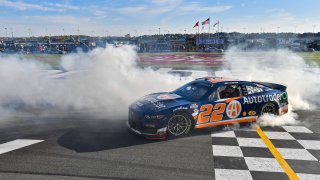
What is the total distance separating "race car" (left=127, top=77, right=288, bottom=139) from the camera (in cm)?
589

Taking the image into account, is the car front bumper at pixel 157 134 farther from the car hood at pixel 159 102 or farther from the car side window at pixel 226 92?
the car side window at pixel 226 92

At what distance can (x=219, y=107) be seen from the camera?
646 centimetres

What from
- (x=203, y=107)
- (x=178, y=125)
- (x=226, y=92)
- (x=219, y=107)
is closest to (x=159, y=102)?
(x=178, y=125)

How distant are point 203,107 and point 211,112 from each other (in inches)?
9.8

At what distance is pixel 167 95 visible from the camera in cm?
682

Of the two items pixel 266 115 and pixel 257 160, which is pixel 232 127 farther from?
pixel 257 160

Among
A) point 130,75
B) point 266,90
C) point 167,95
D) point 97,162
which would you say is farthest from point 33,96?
point 266,90

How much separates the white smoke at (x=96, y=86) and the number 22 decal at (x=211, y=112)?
347 cm

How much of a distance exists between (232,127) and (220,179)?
2.79m

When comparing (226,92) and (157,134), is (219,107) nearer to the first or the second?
(226,92)

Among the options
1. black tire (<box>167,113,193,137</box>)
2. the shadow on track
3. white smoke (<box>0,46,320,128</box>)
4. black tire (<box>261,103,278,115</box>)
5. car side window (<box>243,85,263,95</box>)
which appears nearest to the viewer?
the shadow on track

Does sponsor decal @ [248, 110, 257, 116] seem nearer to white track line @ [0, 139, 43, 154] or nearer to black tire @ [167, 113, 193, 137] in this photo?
black tire @ [167, 113, 193, 137]

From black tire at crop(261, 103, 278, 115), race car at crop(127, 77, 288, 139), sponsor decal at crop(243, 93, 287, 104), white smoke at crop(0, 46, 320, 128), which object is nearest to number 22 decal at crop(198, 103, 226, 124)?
race car at crop(127, 77, 288, 139)

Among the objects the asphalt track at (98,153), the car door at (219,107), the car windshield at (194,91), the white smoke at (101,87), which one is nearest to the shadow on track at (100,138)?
the asphalt track at (98,153)
